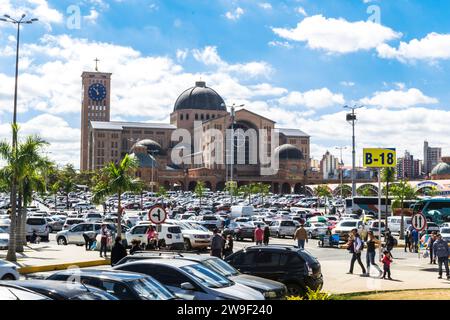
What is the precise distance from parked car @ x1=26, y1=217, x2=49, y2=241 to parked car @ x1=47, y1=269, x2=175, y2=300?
30485 mm

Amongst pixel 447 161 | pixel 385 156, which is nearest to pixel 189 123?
pixel 447 161

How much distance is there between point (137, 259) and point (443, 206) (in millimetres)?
50214

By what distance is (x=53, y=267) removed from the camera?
77.8 ft

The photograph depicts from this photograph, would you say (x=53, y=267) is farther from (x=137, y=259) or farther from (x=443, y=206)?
(x=443, y=206)

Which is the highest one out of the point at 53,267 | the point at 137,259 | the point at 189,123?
the point at 189,123

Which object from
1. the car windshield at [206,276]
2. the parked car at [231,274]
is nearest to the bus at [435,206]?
the parked car at [231,274]

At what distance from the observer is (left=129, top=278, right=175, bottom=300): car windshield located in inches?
390

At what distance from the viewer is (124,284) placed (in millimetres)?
9922

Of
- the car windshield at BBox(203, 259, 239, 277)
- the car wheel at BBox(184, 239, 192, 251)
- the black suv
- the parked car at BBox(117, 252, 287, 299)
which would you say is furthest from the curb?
the car windshield at BBox(203, 259, 239, 277)

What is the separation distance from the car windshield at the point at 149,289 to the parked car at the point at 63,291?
977 mm

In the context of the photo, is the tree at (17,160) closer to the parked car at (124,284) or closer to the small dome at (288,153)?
the parked car at (124,284)

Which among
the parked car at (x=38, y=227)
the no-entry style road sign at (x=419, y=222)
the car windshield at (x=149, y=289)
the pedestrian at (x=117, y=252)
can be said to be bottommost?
the parked car at (x=38, y=227)

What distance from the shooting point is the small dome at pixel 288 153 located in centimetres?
15075
